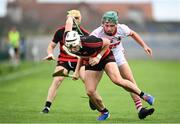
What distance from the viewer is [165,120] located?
15.0 metres

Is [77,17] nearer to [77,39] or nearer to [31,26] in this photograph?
[77,39]

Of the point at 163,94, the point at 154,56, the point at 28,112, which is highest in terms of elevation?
the point at 28,112

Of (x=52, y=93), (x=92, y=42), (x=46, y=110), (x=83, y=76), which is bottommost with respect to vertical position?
(x=46, y=110)

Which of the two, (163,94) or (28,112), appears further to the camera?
(163,94)

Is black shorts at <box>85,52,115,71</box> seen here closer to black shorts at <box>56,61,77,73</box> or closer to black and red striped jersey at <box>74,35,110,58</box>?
black and red striped jersey at <box>74,35,110,58</box>

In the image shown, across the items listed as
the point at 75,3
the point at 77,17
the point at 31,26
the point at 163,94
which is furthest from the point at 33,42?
the point at 77,17

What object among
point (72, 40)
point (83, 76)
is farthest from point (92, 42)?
point (83, 76)

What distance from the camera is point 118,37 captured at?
1548 centimetres

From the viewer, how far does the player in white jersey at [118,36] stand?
49.4 feet

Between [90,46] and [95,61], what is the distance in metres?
0.29

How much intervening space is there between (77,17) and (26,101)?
4141 mm

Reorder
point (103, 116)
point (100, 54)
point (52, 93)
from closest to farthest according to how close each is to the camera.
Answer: point (100, 54)
point (103, 116)
point (52, 93)

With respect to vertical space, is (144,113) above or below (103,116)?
above

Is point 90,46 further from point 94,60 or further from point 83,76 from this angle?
point 83,76
